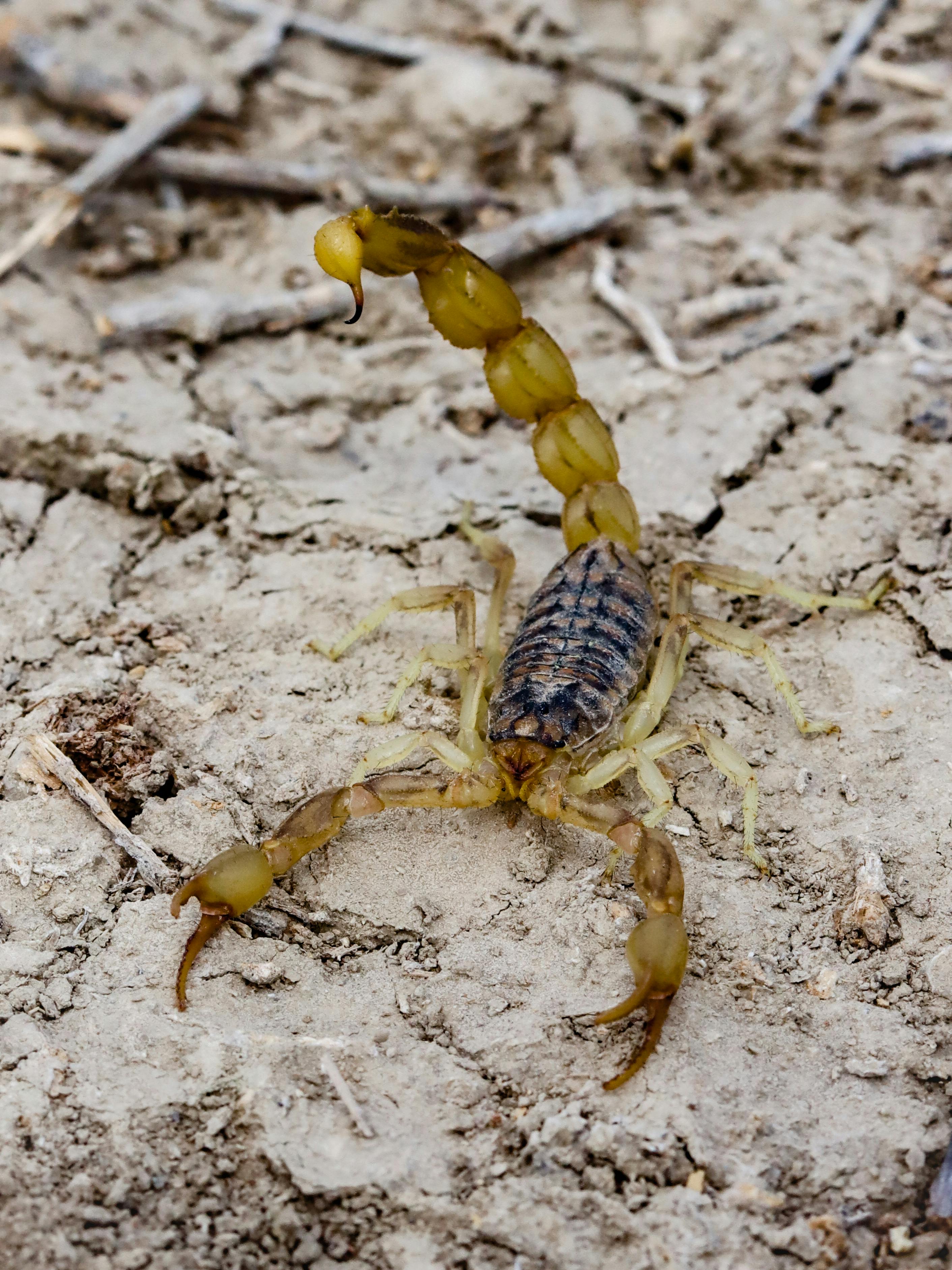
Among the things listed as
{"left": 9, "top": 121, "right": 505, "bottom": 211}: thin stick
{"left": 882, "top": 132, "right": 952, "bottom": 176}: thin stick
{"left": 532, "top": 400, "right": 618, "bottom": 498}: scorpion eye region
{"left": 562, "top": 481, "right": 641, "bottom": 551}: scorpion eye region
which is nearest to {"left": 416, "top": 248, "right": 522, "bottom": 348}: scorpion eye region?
{"left": 532, "top": 400, "right": 618, "bottom": 498}: scorpion eye region

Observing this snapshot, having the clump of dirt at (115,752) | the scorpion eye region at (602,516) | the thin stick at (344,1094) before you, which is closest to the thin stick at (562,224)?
the scorpion eye region at (602,516)

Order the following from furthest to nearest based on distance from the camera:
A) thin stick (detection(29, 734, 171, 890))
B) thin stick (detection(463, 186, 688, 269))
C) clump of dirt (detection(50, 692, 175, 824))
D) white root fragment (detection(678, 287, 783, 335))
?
thin stick (detection(463, 186, 688, 269))
white root fragment (detection(678, 287, 783, 335))
clump of dirt (detection(50, 692, 175, 824))
thin stick (detection(29, 734, 171, 890))

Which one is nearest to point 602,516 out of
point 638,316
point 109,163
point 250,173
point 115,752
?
point 638,316

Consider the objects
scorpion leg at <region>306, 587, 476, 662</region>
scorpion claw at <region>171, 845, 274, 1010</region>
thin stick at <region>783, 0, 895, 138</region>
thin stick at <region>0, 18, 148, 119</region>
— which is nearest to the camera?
scorpion claw at <region>171, 845, 274, 1010</region>

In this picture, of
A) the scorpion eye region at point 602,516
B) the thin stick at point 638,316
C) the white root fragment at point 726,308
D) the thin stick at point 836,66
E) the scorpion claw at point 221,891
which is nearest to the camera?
the scorpion claw at point 221,891

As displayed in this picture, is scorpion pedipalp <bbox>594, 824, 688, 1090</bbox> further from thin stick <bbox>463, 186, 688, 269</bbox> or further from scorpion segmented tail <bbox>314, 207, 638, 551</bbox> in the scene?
thin stick <bbox>463, 186, 688, 269</bbox>

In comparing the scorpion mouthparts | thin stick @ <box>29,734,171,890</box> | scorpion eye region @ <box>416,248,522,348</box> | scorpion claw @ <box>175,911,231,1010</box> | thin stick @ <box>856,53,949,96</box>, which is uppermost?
thin stick @ <box>856,53,949,96</box>

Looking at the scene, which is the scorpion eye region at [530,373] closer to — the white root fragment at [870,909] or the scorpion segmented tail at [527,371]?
the scorpion segmented tail at [527,371]

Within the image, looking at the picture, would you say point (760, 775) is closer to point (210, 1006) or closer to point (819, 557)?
point (819, 557)
